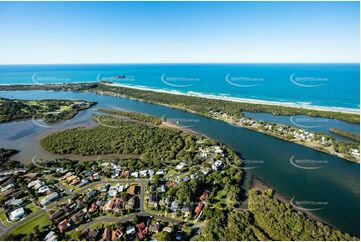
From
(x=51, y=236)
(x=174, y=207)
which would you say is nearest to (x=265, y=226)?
(x=174, y=207)

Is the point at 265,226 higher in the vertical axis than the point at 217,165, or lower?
lower

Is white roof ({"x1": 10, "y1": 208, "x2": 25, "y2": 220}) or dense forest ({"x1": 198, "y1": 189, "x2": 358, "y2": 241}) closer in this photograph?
dense forest ({"x1": 198, "y1": 189, "x2": 358, "y2": 241})

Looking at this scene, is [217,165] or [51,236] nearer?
[51,236]

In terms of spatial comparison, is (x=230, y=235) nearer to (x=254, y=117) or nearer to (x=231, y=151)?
(x=231, y=151)

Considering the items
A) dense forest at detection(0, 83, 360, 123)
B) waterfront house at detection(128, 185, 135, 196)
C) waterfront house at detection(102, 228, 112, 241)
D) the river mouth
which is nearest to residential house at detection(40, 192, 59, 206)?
waterfront house at detection(128, 185, 135, 196)

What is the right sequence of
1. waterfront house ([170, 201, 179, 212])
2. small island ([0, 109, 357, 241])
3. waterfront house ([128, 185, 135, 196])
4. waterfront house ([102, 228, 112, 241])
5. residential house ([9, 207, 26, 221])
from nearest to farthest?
waterfront house ([102, 228, 112, 241]) < small island ([0, 109, 357, 241]) < residential house ([9, 207, 26, 221]) < waterfront house ([170, 201, 179, 212]) < waterfront house ([128, 185, 135, 196])

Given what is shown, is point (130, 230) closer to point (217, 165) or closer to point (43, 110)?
point (217, 165)

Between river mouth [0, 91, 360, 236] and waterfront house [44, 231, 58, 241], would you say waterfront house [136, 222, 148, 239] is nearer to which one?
waterfront house [44, 231, 58, 241]
